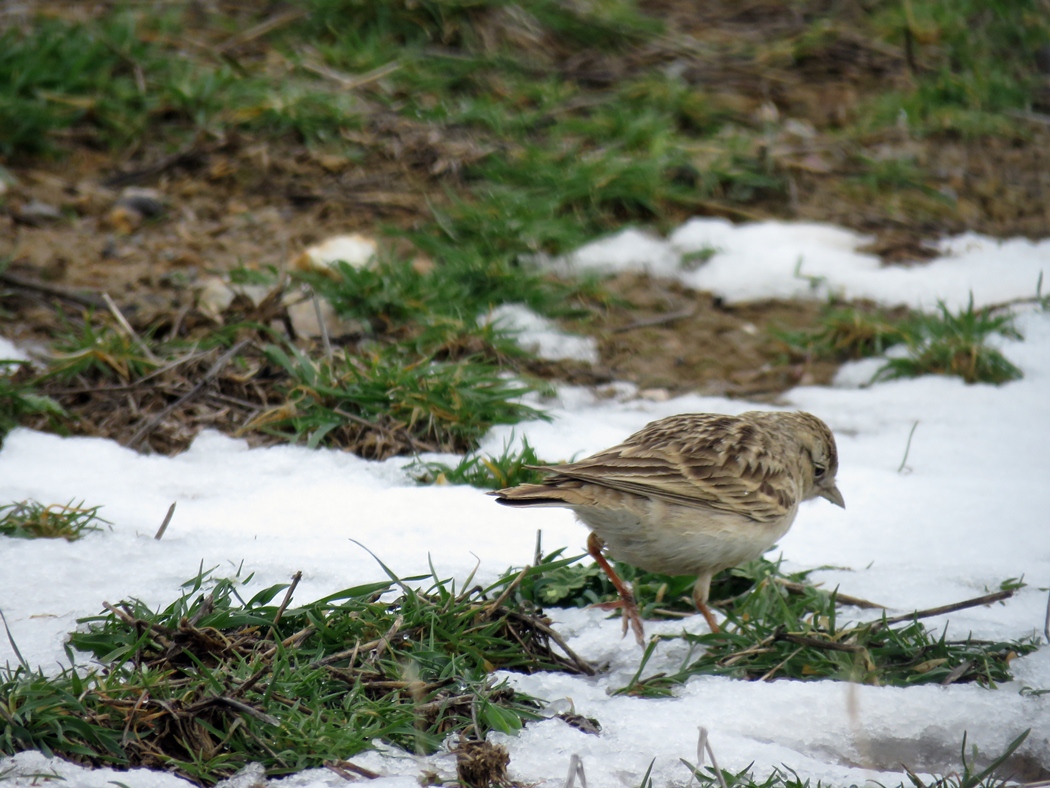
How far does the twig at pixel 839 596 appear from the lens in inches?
172

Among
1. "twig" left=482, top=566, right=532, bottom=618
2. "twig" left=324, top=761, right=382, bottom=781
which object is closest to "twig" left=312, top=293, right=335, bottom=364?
"twig" left=482, top=566, right=532, bottom=618

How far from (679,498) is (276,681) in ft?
5.49

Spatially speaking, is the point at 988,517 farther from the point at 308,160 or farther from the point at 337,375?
the point at 308,160

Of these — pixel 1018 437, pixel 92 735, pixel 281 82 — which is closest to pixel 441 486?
pixel 92 735

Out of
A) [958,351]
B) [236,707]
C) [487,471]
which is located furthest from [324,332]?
[958,351]

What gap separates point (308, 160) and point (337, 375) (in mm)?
2889

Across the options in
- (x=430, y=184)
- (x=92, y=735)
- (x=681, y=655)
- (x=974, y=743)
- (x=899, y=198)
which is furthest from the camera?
(x=899, y=198)

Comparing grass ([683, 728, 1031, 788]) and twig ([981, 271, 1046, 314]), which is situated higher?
twig ([981, 271, 1046, 314])

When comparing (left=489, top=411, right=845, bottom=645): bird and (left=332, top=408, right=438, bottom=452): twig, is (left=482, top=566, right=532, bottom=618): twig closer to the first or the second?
(left=489, top=411, right=845, bottom=645): bird

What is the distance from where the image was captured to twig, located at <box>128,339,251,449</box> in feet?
17.5

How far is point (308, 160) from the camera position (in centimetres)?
796

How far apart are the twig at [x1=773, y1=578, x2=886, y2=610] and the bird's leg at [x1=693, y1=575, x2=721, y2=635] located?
13.7 inches

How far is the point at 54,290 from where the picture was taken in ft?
20.8

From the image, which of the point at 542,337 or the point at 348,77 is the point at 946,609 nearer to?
the point at 542,337
